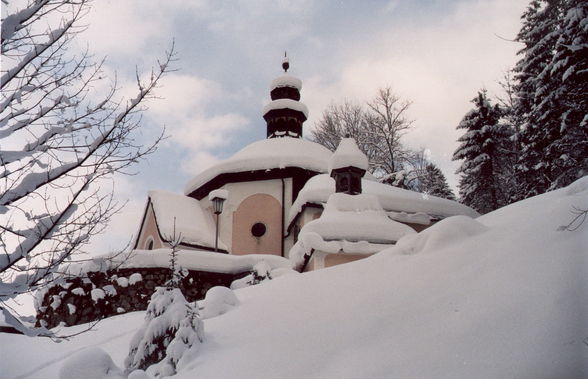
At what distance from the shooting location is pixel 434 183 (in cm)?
2611

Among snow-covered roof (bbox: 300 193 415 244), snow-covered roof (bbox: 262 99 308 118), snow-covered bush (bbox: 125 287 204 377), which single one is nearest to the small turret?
snow-covered roof (bbox: 300 193 415 244)

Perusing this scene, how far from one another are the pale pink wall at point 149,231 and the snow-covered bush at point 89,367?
1321 cm

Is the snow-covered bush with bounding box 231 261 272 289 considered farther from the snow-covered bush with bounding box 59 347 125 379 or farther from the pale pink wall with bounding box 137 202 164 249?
the snow-covered bush with bounding box 59 347 125 379

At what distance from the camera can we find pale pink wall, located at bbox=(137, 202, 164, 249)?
18078 mm

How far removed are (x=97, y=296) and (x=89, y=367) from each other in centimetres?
721

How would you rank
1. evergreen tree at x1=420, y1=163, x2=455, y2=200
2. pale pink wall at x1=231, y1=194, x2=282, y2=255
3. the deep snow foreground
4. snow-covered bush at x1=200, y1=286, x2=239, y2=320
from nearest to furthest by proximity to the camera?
the deep snow foreground → snow-covered bush at x1=200, y1=286, x2=239, y2=320 → pale pink wall at x1=231, y1=194, x2=282, y2=255 → evergreen tree at x1=420, y1=163, x2=455, y2=200

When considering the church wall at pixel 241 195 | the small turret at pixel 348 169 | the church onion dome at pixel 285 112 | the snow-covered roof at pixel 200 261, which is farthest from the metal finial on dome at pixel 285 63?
the snow-covered roof at pixel 200 261

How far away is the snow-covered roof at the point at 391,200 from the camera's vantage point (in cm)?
1603

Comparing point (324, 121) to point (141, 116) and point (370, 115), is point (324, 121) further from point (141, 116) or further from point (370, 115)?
point (141, 116)

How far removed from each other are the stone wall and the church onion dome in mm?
13760

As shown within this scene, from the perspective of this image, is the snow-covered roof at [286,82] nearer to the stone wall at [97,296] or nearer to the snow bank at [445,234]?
the stone wall at [97,296]

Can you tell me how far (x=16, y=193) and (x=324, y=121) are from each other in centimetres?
2415

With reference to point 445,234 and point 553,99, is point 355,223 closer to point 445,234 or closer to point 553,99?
point 553,99

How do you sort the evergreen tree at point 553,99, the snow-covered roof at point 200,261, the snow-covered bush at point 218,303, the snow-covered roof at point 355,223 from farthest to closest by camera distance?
the snow-covered roof at point 355,223, the snow-covered roof at point 200,261, the evergreen tree at point 553,99, the snow-covered bush at point 218,303
